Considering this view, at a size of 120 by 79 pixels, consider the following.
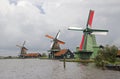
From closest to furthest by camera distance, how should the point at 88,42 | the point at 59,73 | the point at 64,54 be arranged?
the point at 59,73, the point at 88,42, the point at 64,54

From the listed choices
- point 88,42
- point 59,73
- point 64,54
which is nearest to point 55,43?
point 64,54

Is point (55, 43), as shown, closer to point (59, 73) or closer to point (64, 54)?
point (64, 54)

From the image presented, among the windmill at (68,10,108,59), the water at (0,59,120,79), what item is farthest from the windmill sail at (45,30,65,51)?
the water at (0,59,120,79)

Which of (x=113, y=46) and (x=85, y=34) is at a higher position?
(x=85, y=34)

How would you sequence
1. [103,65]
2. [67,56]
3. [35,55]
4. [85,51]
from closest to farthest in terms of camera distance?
[103,65], [85,51], [67,56], [35,55]

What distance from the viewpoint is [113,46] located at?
58.3 m

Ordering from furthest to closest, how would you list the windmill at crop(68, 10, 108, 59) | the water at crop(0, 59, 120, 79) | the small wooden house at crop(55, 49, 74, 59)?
the small wooden house at crop(55, 49, 74, 59)
the windmill at crop(68, 10, 108, 59)
the water at crop(0, 59, 120, 79)

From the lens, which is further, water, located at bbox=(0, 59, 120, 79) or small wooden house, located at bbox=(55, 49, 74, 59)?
small wooden house, located at bbox=(55, 49, 74, 59)

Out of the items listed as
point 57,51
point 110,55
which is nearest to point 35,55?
point 57,51

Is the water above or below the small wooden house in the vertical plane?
below

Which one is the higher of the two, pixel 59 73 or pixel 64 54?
pixel 64 54

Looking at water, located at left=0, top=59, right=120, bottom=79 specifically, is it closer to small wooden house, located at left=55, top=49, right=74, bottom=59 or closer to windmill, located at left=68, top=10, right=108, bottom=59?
windmill, located at left=68, top=10, right=108, bottom=59

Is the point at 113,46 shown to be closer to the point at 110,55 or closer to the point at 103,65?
the point at 110,55

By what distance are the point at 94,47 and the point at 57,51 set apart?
34341 mm
